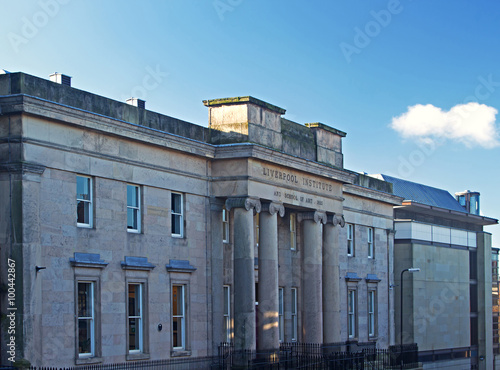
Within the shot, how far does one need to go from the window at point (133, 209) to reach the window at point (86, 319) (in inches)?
116

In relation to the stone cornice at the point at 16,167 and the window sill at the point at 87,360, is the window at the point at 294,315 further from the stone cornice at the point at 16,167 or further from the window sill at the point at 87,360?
the stone cornice at the point at 16,167

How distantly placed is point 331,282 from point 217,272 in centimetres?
766

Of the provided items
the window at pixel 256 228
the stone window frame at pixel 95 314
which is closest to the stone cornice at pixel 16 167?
the stone window frame at pixel 95 314

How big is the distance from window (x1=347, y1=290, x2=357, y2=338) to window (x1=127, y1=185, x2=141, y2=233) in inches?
681

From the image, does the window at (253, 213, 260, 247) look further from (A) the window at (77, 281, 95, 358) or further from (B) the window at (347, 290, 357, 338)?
(A) the window at (77, 281, 95, 358)

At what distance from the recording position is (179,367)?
30.8 metres

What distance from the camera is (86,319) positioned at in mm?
27312

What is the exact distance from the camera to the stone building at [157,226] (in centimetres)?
2512

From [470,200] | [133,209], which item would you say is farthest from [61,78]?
[470,200]

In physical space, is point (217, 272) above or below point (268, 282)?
above

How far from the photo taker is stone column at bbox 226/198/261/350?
3241 cm

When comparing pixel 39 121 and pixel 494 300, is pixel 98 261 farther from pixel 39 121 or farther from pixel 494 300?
pixel 494 300

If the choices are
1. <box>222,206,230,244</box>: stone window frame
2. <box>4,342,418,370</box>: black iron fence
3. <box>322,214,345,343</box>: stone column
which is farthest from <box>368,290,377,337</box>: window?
<box>222,206,230,244</box>: stone window frame

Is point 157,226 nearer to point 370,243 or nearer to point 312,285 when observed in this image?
point 312,285
